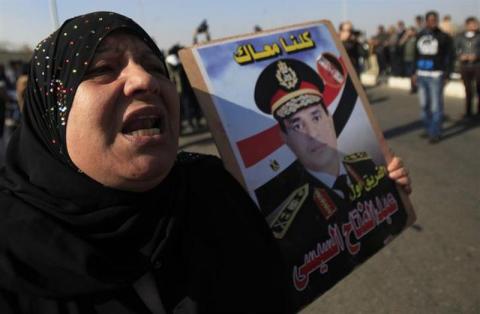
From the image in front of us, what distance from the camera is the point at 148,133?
3.78ft

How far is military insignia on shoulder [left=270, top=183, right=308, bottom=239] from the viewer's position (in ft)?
5.27

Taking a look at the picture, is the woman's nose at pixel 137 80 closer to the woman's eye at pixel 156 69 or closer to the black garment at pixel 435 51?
the woman's eye at pixel 156 69

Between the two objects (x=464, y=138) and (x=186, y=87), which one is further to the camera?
(x=186, y=87)

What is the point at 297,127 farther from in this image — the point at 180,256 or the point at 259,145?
the point at 180,256

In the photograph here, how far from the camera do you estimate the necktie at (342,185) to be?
5.92ft

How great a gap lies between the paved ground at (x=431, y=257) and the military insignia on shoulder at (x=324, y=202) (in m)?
1.23

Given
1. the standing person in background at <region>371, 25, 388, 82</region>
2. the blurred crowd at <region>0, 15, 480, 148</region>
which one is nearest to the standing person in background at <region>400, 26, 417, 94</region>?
the blurred crowd at <region>0, 15, 480, 148</region>

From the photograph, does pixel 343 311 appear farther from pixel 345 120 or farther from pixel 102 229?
pixel 102 229

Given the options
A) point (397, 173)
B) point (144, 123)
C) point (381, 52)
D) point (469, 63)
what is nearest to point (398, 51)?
point (381, 52)

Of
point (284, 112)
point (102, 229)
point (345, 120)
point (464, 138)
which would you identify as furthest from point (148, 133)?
point (464, 138)

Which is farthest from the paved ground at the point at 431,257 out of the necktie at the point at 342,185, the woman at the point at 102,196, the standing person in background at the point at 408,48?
the standing person in background at the point at 408,48

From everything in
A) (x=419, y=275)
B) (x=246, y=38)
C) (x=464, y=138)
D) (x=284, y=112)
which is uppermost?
(x=246, y=38)

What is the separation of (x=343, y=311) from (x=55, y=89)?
7.23ft

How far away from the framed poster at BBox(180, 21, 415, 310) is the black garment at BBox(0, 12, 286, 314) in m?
0.22
